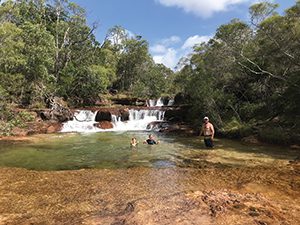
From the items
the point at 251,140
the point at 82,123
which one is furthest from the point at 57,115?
the point at 251,140

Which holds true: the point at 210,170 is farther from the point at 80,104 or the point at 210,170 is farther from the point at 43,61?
the point at 80,104

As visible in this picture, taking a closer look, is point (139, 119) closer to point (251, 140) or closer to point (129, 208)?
point (251, 140)

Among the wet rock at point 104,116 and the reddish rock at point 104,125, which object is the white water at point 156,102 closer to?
the wet rock at point 104,116

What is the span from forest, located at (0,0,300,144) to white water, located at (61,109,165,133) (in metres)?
3.97

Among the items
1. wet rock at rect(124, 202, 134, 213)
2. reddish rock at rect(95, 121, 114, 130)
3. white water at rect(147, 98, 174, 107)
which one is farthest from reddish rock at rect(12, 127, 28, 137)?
white water at rect(147, 98, 174, 107)

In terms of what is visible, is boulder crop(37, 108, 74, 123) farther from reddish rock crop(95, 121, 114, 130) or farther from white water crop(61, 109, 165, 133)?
reddish rock crop(95, 121, 114, 130)

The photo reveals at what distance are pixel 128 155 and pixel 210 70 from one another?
11759 millimetres

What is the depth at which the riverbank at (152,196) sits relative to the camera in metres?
5.42

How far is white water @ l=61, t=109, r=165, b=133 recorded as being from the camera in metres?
24.0

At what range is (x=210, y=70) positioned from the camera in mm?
21625

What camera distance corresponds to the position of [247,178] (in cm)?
866

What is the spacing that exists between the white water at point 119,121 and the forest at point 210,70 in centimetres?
397

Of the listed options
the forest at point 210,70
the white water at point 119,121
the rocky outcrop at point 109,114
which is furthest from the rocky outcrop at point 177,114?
the rocky outcrop at point 109,114

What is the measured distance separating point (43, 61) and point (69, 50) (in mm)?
7811
